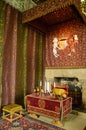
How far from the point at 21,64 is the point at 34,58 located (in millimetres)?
715

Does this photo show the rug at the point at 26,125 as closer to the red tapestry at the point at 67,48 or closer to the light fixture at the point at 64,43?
the red tapestry at the point at 67,48

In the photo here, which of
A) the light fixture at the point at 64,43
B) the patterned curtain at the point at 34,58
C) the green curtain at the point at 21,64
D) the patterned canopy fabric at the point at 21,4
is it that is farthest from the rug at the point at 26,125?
the patterned canopy fabric at the point at 21,4

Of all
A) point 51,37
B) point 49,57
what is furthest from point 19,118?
point 51,37

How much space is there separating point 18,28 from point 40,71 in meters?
1.90

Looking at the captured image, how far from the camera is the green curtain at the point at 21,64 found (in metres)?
4.42

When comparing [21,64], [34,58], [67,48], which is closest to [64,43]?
[67,48]

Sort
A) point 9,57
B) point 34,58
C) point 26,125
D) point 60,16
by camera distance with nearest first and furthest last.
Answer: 1. point 26,125
2. point 9,57
3. point 60,16
4. point 34,58

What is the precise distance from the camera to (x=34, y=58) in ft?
16.7

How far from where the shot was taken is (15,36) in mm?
4285

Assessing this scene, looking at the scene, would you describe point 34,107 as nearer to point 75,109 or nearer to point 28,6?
point 75,109

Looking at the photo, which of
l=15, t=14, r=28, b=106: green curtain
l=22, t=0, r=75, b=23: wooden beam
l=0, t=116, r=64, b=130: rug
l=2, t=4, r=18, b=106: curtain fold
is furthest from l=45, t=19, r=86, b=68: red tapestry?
l=0, t=116, r=64, b=130: rug

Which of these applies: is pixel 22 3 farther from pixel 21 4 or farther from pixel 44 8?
pixel 44 8

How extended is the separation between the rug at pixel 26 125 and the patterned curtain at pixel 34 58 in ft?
5.07

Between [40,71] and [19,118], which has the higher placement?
[40,71]
